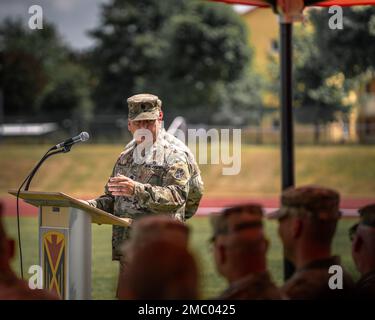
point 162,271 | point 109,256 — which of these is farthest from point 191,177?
point 109,256

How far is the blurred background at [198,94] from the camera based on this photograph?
96.5ft

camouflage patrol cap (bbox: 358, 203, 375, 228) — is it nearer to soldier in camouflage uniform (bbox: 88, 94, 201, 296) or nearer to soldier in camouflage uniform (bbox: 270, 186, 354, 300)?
soldier in camouflage uniform (bbox: 270, 186, 354, 300)

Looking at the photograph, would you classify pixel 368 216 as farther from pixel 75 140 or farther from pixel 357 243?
pixel 75 140

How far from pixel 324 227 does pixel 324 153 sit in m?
30.1

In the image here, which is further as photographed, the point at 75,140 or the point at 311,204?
the point at 75,140

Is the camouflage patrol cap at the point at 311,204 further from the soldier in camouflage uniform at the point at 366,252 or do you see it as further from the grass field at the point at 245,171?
the grass field at the point at 245,171

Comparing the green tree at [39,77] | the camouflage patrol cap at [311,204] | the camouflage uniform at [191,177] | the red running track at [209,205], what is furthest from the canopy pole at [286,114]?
the green tree at [39,77]

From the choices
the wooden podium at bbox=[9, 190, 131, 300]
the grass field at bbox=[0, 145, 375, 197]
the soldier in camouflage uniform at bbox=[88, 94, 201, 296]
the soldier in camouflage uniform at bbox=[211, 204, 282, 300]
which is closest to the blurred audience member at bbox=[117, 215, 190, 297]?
the soldier in camouflage uniform at bbox=[211, 204, 282, 300]

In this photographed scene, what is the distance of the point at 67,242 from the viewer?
4945 mm

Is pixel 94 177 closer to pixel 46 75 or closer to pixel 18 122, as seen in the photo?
pixel 18 122

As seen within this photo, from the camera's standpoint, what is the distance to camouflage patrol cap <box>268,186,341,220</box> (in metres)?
3.75

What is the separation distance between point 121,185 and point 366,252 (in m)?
1.71

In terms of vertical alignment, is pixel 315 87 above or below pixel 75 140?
above

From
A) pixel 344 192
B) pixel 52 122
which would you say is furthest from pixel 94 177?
pixel 52 122
